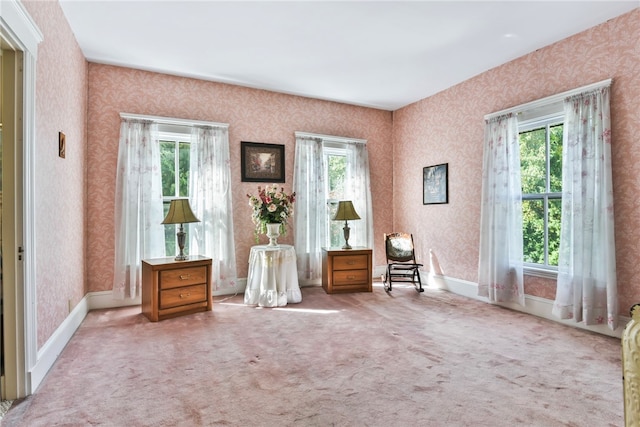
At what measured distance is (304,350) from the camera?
285 centimetres

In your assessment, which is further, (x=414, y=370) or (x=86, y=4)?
(x=86, y=4)

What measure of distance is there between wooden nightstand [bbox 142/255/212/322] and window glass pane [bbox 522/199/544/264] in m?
3.67

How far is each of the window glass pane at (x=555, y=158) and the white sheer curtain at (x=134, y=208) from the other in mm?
4548

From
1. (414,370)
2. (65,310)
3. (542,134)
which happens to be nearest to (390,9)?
(542,134)

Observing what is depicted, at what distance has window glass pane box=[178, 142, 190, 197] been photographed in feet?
14.8

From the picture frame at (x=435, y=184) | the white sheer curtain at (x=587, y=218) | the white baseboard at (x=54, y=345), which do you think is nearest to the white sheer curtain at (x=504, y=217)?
the white sheer curtain at (x=587, y=218)

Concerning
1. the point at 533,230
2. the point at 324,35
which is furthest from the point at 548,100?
the point at 324,35

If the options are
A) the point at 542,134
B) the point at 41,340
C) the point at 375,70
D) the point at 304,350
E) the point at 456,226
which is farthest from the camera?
the point at 456,226

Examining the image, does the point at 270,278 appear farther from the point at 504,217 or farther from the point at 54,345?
the point at 504,217

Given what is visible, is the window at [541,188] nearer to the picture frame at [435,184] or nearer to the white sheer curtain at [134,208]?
the picture frame at [435,184]

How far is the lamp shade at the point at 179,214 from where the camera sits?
3.75 metres

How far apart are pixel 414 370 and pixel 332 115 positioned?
13.4 ft

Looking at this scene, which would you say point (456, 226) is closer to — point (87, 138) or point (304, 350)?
point (304, 350)

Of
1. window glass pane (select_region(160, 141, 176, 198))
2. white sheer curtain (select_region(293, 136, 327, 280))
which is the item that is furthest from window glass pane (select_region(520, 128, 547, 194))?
window glass pane (select_region(160, 141, 176, 198))
